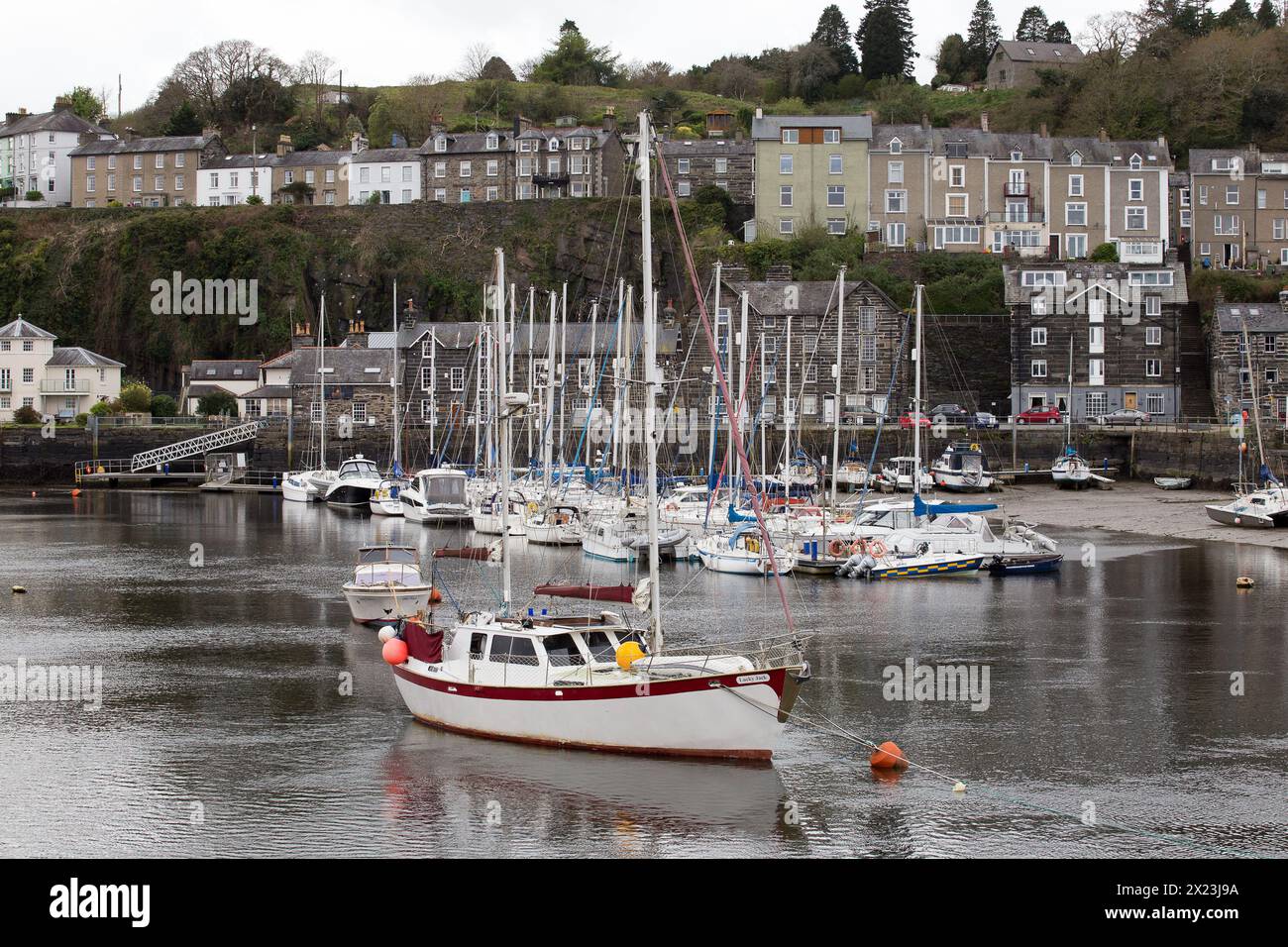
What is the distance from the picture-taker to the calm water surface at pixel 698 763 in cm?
1773

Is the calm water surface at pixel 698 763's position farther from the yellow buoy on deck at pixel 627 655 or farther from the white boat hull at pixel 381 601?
the yellow buoy on deck at pixel 627 655

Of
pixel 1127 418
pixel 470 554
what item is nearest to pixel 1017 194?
pixel 1127 418

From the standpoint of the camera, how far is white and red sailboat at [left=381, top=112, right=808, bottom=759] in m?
19.4

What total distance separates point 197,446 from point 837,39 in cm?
7356

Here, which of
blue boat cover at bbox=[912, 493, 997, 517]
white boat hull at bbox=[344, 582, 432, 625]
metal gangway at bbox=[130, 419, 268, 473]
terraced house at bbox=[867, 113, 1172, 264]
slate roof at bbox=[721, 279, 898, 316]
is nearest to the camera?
white boat hull at bbox=[344, 582, 432, 625]

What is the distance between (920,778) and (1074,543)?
1147 inches

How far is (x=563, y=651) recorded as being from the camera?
20.5m

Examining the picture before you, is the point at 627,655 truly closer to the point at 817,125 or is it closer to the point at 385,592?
the point at 385,592

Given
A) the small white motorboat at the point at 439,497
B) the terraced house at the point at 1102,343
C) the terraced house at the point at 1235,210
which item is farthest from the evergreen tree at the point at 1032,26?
the small white motorboat at the point at 439,497

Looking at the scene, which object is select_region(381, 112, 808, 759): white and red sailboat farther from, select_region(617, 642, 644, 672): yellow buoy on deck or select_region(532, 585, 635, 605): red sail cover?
select_region(532, 585, 635, 605): red sail cover

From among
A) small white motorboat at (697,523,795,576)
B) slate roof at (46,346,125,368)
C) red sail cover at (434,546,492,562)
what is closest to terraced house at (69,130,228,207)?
slate roof at (46,346,125,368)

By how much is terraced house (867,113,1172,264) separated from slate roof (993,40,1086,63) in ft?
120

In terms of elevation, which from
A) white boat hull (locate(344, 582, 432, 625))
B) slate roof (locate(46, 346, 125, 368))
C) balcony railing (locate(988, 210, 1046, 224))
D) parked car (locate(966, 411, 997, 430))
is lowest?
white boat hull (locate(344, 582, 432, 625))
